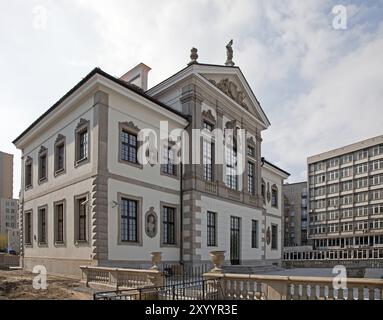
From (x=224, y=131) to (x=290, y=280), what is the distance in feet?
60.9

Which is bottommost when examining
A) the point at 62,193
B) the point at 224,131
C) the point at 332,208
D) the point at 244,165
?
the point at 332,208

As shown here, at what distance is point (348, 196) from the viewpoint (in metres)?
81.2

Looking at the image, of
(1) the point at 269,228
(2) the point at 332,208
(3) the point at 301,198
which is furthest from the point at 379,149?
(1) the point at 269,228

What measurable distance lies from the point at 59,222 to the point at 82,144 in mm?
5332

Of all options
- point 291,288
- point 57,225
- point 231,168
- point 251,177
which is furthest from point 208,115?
point 291,288

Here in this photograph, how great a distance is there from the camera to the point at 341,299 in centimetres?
929

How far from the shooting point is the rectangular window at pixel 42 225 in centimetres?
2428

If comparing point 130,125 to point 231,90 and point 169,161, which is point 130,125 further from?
point 231,90

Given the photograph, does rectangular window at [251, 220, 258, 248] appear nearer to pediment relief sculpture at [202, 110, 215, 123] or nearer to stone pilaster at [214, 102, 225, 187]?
stone pilaster at [214, 102, 225, 187]

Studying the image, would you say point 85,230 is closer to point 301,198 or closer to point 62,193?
point 62,193

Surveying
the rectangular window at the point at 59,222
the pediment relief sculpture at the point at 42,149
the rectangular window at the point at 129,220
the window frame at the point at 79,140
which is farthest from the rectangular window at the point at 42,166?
the rectangular window at the point at 129,220

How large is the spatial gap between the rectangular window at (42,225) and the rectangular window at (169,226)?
8.10 metres

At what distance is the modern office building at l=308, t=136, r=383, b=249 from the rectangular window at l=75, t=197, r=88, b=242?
7083 centimetres
